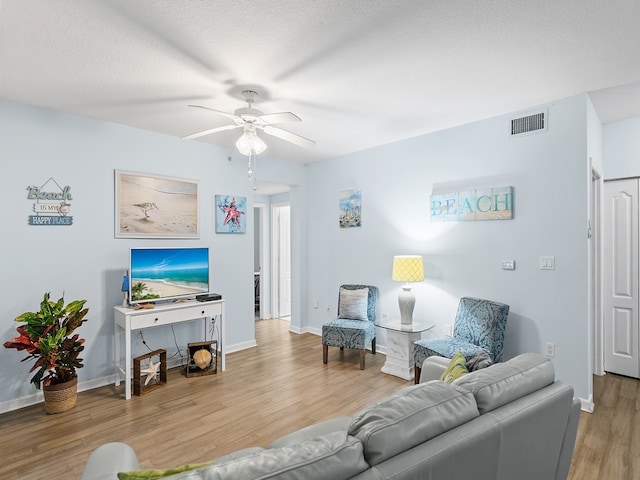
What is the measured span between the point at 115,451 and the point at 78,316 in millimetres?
2075

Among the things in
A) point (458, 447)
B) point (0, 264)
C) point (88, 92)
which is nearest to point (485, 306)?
point (458, 447)

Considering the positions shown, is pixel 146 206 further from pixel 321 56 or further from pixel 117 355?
pixel 321 56

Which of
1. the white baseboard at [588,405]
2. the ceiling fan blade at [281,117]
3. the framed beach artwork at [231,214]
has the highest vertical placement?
the ceiling fan blade at [281,117]

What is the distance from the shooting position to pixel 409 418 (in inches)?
43.4

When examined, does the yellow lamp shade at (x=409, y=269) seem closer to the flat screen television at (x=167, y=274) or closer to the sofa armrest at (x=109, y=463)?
the flat screen television at (x=167, y=274)

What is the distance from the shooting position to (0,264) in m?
2.87

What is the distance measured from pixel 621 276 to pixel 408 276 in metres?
2.17

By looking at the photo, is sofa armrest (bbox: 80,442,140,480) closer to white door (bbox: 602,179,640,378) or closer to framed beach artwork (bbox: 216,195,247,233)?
framed beach artwork (bbox: 216,195,247,233)

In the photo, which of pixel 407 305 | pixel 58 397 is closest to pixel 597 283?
pixel 407 305

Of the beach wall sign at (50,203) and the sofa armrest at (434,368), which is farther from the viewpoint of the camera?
the beach wall sign at (50,203)

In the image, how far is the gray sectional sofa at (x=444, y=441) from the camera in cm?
92

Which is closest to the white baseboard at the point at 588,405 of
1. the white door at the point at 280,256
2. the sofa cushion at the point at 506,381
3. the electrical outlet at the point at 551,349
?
the electrical outlet at the point at 551,349

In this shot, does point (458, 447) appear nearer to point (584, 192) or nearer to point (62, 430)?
point (584, 192)

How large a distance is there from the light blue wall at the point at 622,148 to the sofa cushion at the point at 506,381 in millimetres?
3032
